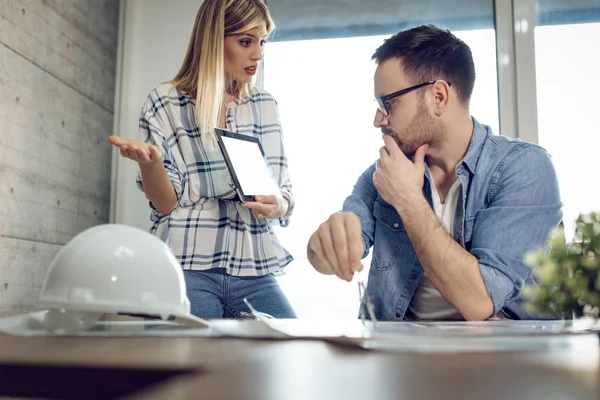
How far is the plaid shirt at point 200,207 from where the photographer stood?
1.71 m

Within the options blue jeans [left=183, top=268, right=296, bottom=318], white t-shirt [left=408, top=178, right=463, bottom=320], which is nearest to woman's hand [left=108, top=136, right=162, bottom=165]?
blue jeans [left=183, top=268, right=296, bottom=318]

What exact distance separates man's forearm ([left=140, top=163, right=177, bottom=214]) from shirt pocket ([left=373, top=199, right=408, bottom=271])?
0.53 metres

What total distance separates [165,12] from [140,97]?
0.39 metres

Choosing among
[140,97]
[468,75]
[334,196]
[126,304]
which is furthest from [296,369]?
[140,97]

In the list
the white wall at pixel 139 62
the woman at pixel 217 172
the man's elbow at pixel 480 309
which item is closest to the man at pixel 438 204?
the man's elbow at pixel 480 309

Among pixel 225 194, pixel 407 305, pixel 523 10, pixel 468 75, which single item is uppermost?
pixel 523 10

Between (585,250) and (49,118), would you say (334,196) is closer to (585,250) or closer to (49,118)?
(49,118)

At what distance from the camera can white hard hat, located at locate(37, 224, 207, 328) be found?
0.60m

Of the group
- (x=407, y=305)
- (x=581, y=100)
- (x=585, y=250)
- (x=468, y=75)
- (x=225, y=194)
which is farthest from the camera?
(x=581, y=100)

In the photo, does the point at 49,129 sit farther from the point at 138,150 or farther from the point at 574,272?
the point at 574,272

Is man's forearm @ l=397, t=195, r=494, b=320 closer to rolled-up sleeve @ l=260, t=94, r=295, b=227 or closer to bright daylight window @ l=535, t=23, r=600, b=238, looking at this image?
rolled-up sleeve @ l=260, t=94, r=295, b=227

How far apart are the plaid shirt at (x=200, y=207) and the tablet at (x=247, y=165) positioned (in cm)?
11

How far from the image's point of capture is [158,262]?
0.63 m

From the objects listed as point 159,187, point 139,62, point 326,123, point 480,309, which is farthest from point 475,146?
point 139,62
